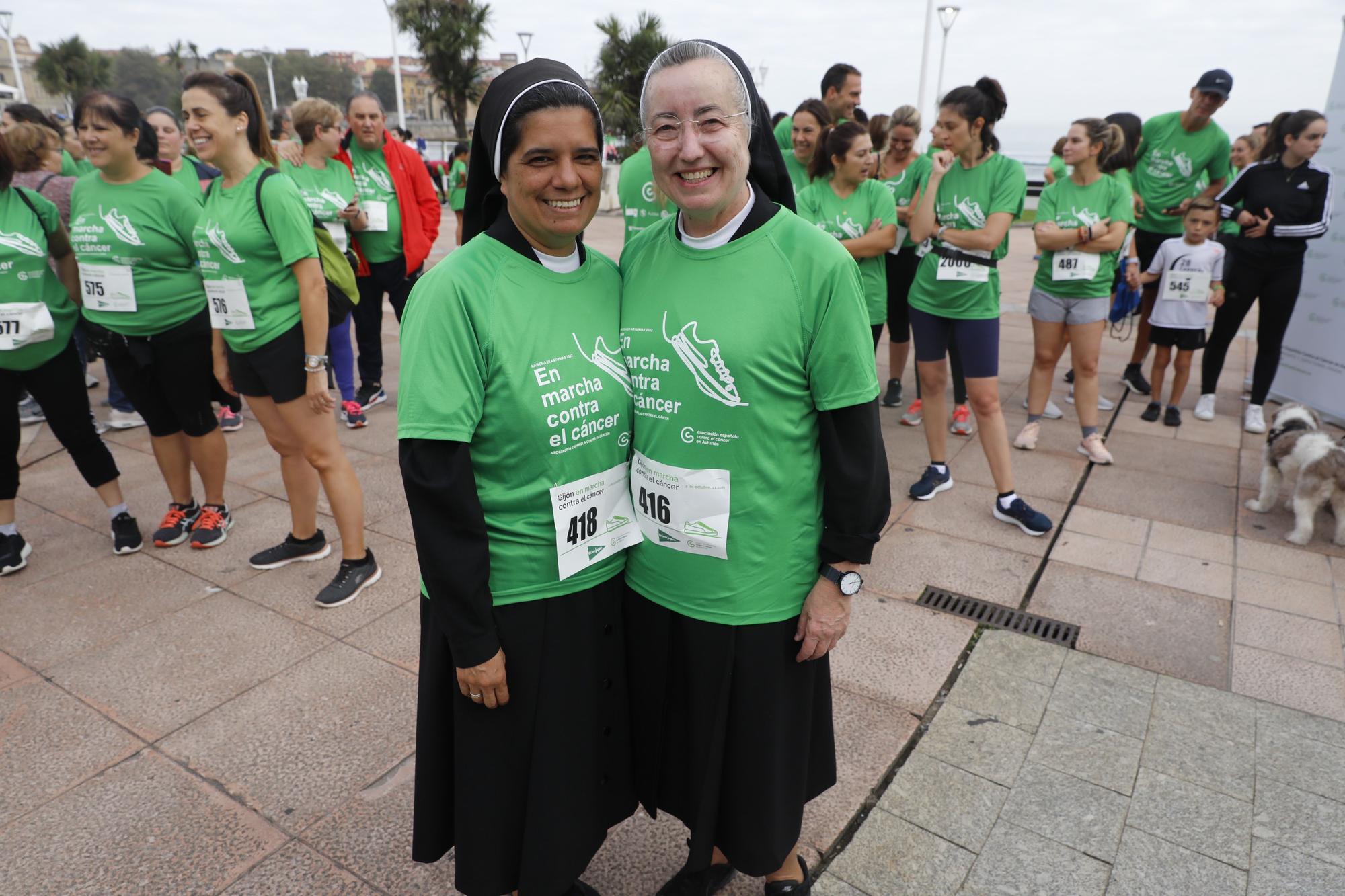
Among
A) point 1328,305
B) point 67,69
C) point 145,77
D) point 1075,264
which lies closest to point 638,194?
point 1075,264

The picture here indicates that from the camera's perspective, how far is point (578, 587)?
5.81ft

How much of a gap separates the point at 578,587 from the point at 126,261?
3238 mm

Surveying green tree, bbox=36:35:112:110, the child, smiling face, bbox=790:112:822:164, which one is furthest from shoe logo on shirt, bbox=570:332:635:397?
green tree, bbox=36:35:112:110

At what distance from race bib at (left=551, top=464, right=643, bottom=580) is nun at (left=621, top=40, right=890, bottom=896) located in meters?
0.04

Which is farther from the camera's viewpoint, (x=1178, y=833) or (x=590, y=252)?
(x=1178, y=833)

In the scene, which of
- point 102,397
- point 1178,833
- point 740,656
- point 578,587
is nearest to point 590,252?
point 578,587

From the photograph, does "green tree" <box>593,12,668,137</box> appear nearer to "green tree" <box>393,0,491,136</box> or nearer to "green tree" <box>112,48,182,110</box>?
"green tree" <box>393,0,491,136</box>

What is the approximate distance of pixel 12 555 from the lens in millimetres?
3881

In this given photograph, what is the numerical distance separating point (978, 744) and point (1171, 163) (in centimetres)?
572

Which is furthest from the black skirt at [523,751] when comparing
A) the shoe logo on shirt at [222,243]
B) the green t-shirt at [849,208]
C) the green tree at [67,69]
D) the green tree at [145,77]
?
the green tree at [145,77]

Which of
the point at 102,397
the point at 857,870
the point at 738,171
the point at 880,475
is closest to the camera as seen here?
the point at 738,171

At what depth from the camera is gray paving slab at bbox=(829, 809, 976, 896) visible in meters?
2.14

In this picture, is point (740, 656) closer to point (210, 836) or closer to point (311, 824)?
point (311, 824)

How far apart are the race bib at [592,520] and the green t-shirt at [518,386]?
2 centimetres
